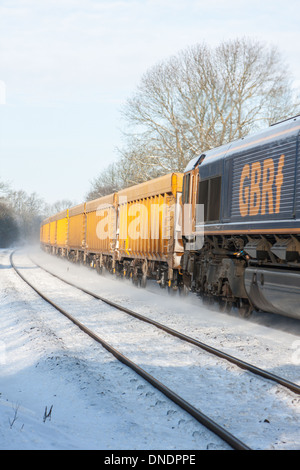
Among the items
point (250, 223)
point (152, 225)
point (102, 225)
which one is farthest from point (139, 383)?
point (102, 225)

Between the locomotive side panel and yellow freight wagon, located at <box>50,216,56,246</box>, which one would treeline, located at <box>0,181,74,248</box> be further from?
the locomotive side panel

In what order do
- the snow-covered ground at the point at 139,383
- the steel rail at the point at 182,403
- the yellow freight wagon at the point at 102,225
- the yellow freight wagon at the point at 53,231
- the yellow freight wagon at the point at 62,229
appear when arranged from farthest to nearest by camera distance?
the yellow freight wagon at the point at 53,231 → the yellow freight wagon at the point at 62,229 → the yellow freight wagon at the point at 102,225 → the snow-covered ground at the point at 139,383 → the steel rail at the point at 182,403

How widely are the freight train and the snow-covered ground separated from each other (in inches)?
34.5

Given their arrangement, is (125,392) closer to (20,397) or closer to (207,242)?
(20,397)

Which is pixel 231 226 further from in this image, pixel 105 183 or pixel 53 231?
pixel 105 183

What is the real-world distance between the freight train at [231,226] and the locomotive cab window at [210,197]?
23 mm

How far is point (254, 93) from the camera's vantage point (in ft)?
101

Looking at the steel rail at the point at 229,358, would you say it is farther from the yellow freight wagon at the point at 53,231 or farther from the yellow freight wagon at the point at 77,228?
the yellow freight wagon at the point at 53,231

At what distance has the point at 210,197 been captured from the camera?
11.8 m

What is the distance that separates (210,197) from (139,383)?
6544mm

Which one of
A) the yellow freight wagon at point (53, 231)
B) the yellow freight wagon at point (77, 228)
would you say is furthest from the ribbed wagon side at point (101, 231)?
the yellow freight wagon at point (53, 231)

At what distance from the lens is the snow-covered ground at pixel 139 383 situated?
4.39 metres

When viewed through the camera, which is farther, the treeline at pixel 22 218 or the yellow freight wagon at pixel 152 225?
the treeline at pixel 22 218
